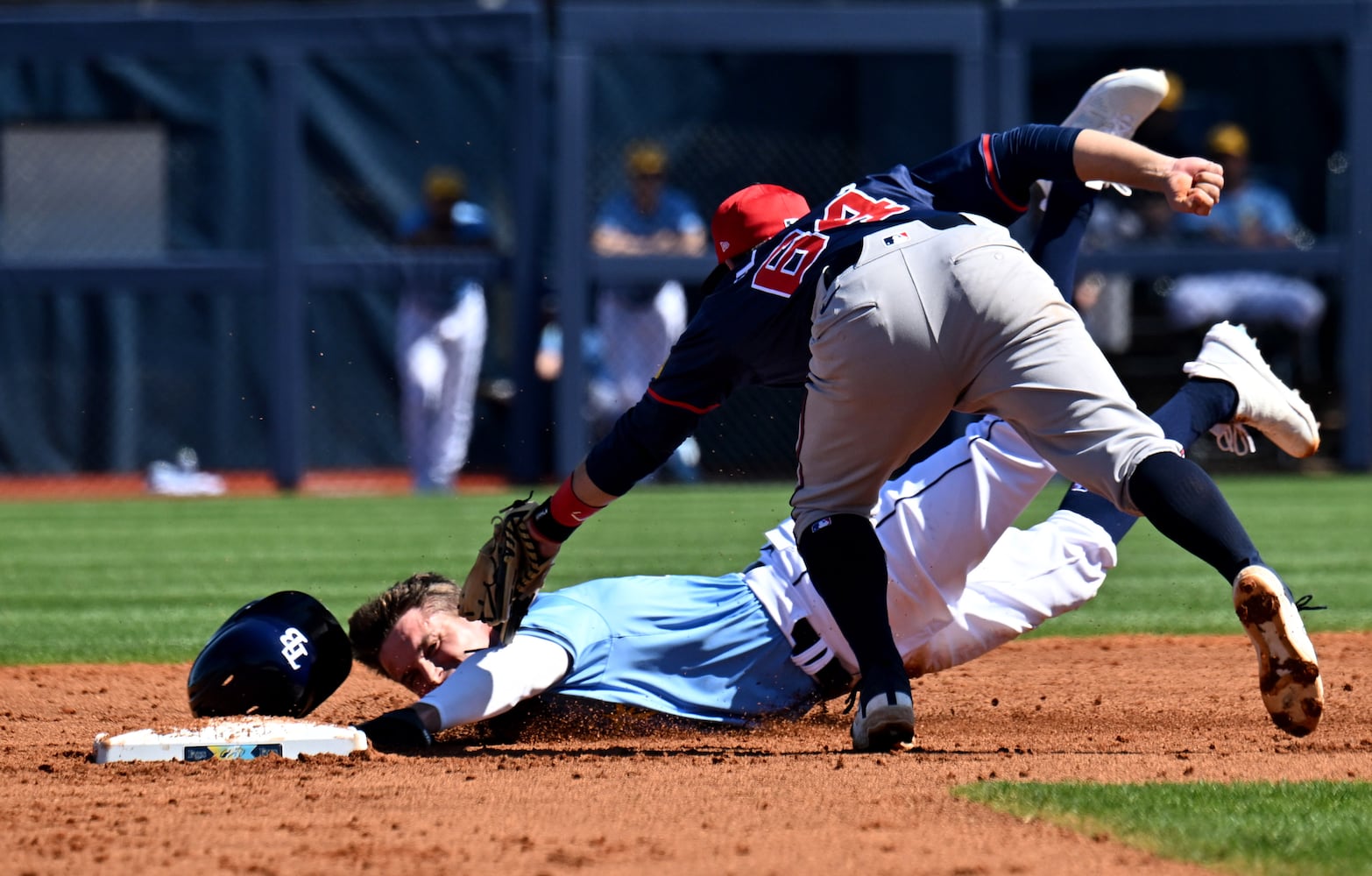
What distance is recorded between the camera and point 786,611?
411cm

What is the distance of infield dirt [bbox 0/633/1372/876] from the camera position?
280 cm

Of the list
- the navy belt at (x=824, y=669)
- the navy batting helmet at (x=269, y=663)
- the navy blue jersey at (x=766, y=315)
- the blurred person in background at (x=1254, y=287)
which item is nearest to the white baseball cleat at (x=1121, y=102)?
the navy blue jersey at (x=766, y=315)

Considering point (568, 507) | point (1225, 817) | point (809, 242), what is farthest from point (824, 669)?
point (1225, 817)

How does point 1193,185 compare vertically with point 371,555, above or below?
Result: above

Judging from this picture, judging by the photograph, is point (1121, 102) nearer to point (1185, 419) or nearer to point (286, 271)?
point (1185, 419)

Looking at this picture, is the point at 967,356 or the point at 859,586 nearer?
the point at 967,356

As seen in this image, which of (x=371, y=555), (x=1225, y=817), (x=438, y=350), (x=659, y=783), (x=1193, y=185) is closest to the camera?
(x=1225, y=817)

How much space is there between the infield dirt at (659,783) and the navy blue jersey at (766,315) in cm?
71

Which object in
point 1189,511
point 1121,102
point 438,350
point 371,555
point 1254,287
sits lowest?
point 371,555

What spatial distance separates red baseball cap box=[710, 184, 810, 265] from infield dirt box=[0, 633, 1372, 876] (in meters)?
1.13

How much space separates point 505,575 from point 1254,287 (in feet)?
32.5

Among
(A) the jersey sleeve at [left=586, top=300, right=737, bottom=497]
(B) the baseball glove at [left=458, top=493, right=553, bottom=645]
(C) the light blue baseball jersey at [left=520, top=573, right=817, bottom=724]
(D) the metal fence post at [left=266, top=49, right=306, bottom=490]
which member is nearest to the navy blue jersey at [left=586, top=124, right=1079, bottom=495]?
(A) the jersey sleeve at [left=586, top=300, right=737, bottom=497]

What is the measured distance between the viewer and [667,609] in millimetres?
4102

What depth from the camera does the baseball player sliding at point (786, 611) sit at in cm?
404
